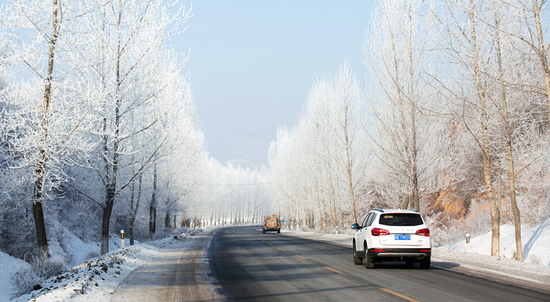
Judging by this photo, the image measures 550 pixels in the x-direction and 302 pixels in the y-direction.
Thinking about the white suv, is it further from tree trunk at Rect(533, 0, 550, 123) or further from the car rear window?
tree trunk at Rect(533, 0, 550, 123)

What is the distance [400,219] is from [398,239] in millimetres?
638

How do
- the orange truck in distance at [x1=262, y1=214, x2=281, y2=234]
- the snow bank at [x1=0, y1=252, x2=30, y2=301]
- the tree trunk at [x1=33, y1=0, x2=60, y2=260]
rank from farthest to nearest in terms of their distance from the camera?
the orange truck in distance at [x1=262, y1=214, x2=281, y2=234], the snow bank at [x1=0, y1=252, x2=30, y2=301], the tree trunk at [x1=33, y1=0, x2=60, y2=260]

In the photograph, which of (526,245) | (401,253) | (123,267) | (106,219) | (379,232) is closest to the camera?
(401,253)

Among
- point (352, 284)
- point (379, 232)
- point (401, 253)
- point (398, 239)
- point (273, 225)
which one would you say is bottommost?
point (273, 225)

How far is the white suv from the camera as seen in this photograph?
1286 cm

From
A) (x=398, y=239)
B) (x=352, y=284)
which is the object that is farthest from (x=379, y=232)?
(x=352, y=284)

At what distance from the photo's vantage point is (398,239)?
12.9 metres

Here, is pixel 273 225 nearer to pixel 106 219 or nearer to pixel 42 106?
pixel 106 219

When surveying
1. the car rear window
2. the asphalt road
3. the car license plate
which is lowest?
the asphalt road

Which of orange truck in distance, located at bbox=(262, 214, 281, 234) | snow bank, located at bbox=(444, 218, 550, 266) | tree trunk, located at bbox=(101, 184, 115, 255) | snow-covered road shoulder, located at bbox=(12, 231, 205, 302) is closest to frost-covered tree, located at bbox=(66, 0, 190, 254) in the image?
tree trunk, located at bbox=(101, 184, 115, 255)

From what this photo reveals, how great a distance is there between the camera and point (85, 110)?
14492mm

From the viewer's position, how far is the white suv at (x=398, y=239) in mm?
12859

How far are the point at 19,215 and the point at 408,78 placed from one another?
2146 centimetres

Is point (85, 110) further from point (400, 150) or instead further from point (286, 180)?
point (286, 180)
